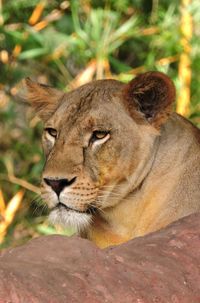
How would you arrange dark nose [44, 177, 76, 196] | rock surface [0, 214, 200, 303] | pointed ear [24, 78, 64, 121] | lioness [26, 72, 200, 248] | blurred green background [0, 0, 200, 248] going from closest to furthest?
rock surface [0, 214, 200, 303] → dark nose [44, 177, 76, 196] → lioness [26, 72, 200, 248] → pointed ear [24, 78, 64, 121] → blurred green background [0, 0, 200, 248]

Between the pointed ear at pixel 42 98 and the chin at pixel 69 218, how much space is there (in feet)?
1.96

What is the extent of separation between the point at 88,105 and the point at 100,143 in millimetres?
176

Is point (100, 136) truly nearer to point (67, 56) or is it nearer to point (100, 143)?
point (100, 143)

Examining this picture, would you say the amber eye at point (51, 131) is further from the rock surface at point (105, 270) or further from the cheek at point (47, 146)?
the rock surface at point (105, 270)

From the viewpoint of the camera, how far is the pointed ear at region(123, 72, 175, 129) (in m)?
4.12

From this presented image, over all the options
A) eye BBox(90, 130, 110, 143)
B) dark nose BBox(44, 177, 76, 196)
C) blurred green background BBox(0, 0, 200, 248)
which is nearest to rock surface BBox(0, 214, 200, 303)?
dark nose BBox(44, 177, 76, 196)

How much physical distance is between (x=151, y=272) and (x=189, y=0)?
4.33 meters

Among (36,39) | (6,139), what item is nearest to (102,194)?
(36,39)

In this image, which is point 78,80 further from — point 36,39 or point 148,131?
point 148,131

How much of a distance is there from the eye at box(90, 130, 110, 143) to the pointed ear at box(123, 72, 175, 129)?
0.15 metres

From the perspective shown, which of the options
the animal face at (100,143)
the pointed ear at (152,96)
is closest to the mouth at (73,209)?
the animal face at (100,143)

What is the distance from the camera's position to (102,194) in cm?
408

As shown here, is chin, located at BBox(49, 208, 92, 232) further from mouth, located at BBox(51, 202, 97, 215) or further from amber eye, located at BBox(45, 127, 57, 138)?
amber eye, located at BBox(45, 127, 57, 138)

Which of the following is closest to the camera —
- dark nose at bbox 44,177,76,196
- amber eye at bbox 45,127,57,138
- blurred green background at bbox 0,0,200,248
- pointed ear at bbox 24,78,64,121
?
dark nose at bbox 44,177,76,196
